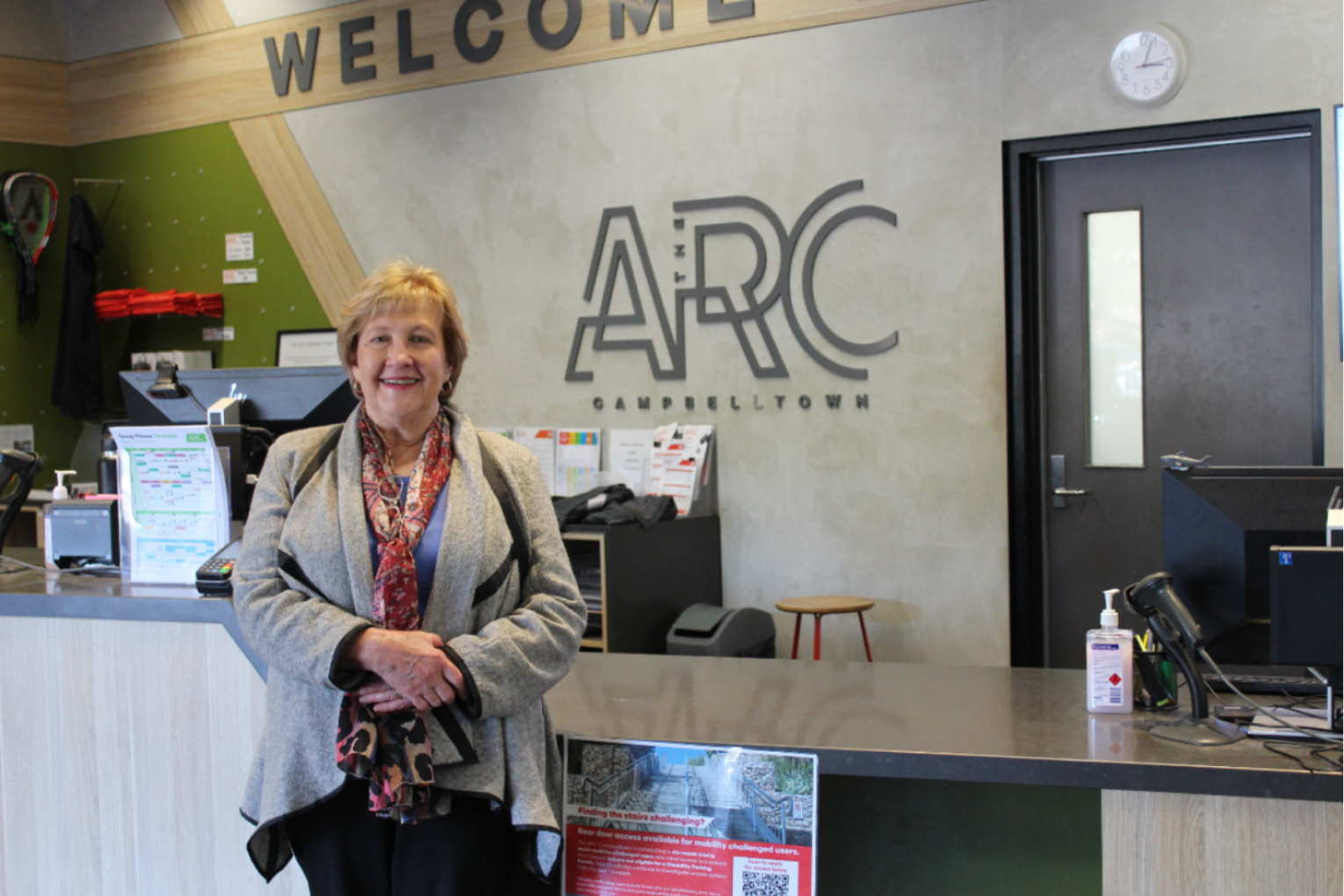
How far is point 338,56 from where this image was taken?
17.0 ft

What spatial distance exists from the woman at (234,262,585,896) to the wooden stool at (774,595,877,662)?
2.26 metres

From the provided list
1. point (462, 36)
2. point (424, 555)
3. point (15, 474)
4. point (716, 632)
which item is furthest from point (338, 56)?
point (424, 555)

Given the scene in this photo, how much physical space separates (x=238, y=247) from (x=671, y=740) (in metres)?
4.57

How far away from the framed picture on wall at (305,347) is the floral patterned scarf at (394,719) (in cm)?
379

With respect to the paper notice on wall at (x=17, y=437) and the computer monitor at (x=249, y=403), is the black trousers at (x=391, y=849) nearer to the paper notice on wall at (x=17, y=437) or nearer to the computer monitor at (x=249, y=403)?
the computer monitor at (x=249, y=403)

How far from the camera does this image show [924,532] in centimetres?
414

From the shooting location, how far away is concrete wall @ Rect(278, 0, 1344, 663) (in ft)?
12.6

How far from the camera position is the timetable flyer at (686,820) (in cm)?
168

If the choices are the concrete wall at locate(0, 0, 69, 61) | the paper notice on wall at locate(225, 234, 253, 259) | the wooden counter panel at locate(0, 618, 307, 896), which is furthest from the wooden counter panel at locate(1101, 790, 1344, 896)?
the concrete wall at locate(0, 0, 69, 61)

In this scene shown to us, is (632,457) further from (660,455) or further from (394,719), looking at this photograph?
(394,719)

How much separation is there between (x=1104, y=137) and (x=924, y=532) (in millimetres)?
1565

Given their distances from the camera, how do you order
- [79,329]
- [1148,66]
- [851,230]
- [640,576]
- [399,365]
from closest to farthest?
[399,365], [1148,66], [640,576], [851,230], [79,329]

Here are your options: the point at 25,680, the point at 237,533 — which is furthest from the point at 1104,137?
the point at 25,680

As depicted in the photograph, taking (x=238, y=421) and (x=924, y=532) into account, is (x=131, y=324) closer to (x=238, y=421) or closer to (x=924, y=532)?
(x=238, y=421)
